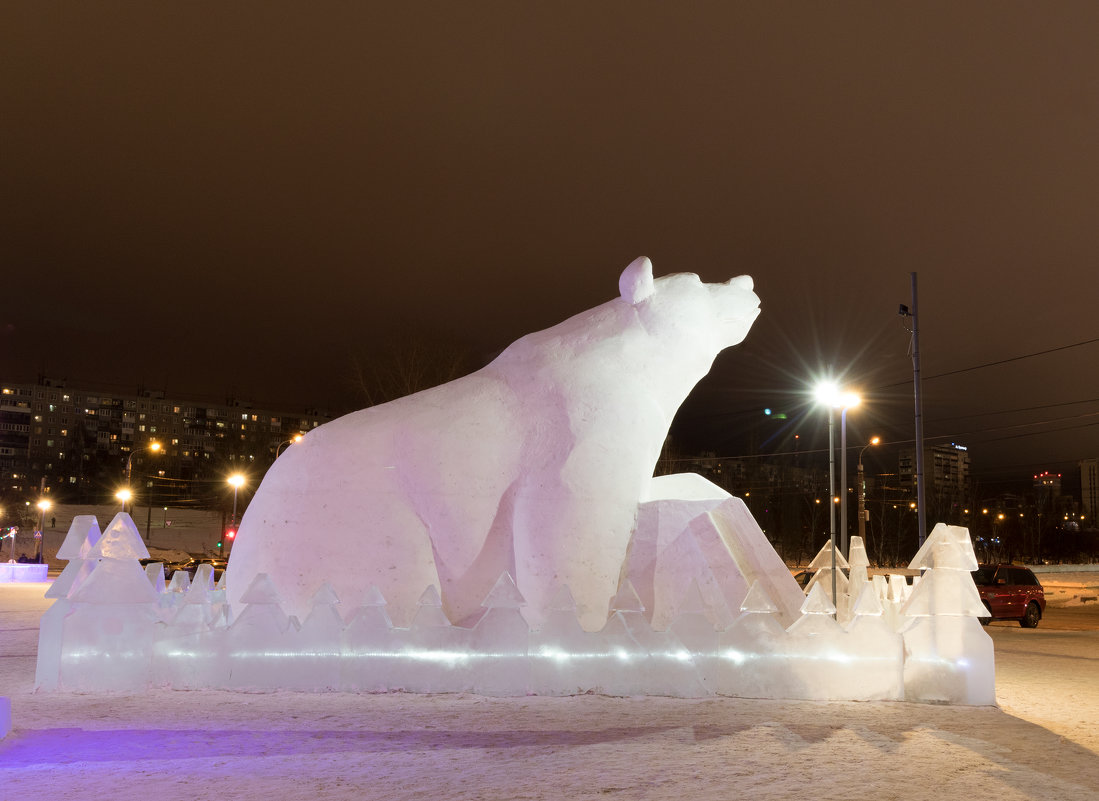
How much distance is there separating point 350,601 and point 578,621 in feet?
7.06

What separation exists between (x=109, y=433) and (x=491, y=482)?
104m

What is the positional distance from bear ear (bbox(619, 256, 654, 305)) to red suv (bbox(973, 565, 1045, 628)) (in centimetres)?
1343

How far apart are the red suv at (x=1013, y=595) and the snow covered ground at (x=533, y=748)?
12336 millimetres

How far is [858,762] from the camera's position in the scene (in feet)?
16.8

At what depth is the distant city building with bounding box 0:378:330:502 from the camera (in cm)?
7775

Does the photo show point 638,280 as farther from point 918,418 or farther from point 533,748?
point 918,418

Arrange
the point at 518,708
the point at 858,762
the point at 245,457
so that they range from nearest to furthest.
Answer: the point at 858,762, the point at 518,708, the point at 245,457

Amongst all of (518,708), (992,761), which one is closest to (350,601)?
(518,708)

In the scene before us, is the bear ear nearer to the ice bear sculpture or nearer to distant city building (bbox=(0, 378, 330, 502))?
the ice bear sculpture

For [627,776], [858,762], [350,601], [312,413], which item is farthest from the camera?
[312,413]

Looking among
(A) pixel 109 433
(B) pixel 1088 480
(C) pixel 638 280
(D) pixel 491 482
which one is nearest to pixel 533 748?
(D) pixel 491 482

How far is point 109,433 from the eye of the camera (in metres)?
99.1

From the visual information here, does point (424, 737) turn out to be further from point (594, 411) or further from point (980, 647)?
point (980, 647)

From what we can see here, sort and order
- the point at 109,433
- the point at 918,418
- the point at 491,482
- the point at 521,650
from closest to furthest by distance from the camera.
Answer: the point at 521,650 → the point at 491,482 → the point at 918,418 → the point at 109,433
